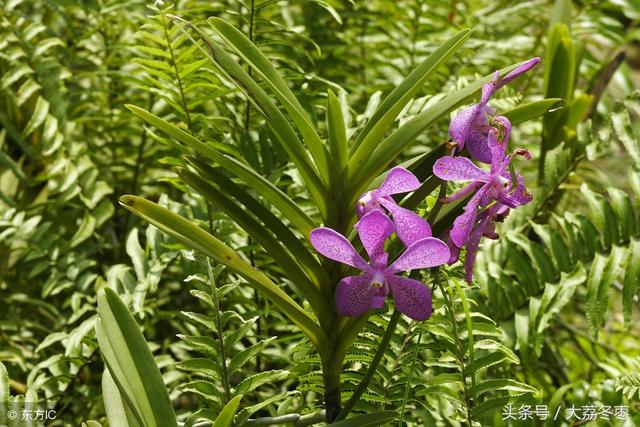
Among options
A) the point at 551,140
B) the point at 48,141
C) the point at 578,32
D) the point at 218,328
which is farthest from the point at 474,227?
the point at 578,32

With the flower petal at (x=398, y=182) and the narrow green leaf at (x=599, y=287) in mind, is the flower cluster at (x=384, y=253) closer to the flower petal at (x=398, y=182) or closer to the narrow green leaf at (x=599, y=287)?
the flower petal at (x=398, y=182)

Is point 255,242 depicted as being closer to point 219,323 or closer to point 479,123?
point 219,323

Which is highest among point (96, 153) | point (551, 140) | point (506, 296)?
point (96, 153)

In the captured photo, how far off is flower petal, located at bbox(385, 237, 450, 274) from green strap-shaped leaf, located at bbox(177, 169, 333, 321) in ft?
0.39

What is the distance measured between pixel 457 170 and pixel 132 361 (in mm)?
375

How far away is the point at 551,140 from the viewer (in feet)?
4.95

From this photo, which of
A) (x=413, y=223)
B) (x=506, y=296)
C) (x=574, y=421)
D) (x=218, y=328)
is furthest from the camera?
(x=506, y=296)

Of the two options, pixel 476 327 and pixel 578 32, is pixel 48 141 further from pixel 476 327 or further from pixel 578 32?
pixel 578 32

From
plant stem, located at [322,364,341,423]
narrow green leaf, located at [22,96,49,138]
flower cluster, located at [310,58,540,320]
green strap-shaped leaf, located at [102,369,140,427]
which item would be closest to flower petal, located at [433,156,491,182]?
flower cluster, located at [310,58,540,320]

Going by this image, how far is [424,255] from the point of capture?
71cm

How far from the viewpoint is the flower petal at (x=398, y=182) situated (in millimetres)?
733

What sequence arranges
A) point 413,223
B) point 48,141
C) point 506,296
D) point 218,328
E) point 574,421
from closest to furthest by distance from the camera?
point 413,223, point 218,328, point 574,421, point 506,296, point 48,141

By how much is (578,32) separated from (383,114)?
1297 mm

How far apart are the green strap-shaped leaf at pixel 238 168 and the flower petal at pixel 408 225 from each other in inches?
5.2
